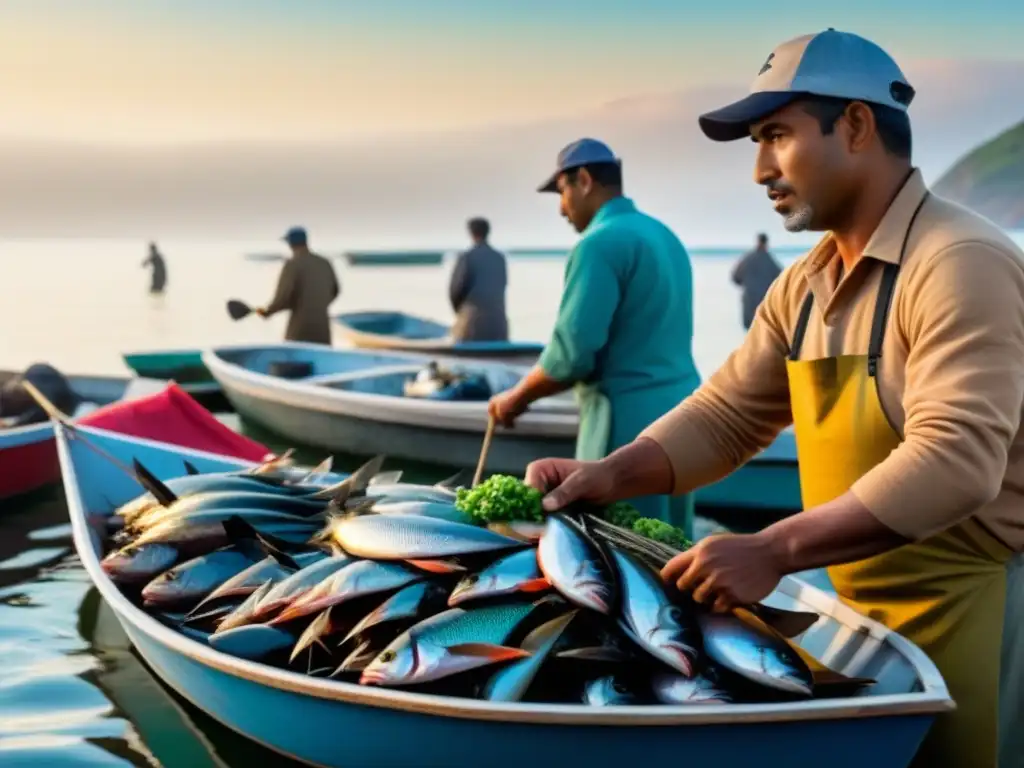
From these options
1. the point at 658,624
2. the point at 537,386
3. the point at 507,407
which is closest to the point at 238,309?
the point at 507,407

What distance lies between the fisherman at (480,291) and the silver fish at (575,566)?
1064 cm

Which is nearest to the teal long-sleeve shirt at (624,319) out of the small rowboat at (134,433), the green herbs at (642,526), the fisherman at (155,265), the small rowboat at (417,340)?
the green herbs at (642,526)

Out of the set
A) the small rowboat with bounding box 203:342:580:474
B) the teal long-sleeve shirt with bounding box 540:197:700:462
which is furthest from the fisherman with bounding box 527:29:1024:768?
the small rowboat with bounding box 203:342:580:474

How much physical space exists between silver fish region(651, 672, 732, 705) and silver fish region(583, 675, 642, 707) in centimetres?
9

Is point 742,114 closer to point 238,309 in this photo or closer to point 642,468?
point 642,468

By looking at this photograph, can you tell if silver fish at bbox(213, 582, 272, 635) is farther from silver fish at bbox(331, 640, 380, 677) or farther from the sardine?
silver fish at bbox(331, 640, 380, 677)

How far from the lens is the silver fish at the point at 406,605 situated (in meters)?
3.50

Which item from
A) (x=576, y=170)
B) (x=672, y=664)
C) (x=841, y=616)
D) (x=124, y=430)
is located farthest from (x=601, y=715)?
(x=124, y=430)

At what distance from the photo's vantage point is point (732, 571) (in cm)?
271

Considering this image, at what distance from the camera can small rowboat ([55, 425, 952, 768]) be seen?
285 cm

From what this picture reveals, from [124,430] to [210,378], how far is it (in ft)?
26.4

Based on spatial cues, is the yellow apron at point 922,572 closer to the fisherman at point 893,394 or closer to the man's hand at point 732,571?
the fisherman at point 893,394

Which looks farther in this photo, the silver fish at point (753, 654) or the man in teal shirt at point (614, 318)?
the man in teal shirt at point (614, 318)

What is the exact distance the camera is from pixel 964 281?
247cm
